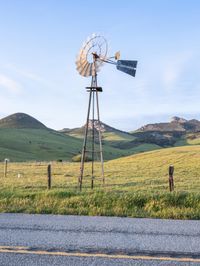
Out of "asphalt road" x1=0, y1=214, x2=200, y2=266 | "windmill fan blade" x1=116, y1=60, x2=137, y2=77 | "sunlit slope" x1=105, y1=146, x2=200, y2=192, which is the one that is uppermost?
"windmill fan blade" x1=116, y1=60, x2=137, y2=77

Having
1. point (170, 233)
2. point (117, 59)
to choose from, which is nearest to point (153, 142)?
point (117, 59)

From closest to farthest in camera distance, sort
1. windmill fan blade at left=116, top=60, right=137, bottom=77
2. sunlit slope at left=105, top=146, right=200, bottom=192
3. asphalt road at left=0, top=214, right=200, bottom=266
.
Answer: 1. asphalt road at left=0, top=214, right=200, bottom=266
2. windmill fan blade at left=116, top=60, right=137, bottom=77
3. sunlit slope at left=105, top=146, right=200, bottom=192

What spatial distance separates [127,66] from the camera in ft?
66.7

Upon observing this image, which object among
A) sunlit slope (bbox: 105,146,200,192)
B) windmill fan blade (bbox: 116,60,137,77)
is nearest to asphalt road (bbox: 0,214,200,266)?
sunlit slope (bbox: 105,146,200,192)

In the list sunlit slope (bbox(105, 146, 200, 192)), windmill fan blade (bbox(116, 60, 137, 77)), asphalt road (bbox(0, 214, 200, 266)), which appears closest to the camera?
asphalt road (bbox(0, 214, 200, 266))

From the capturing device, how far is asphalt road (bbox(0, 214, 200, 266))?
6.55 metres

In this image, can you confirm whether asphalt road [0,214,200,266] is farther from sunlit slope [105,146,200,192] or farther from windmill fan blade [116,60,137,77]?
windmill fan blade [116,60,137,77]

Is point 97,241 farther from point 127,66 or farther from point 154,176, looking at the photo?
point 154,176

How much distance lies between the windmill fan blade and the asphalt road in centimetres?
1109

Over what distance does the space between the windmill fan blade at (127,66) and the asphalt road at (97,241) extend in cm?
1109

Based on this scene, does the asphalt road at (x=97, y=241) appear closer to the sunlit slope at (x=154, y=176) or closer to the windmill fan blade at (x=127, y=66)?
the sunlit slope at (x=154, y=176)

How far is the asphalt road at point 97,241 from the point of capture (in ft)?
21.5

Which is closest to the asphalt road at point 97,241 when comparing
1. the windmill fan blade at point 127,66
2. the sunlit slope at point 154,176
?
the sunlit slope at point 154,176

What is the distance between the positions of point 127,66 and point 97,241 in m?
13.6
